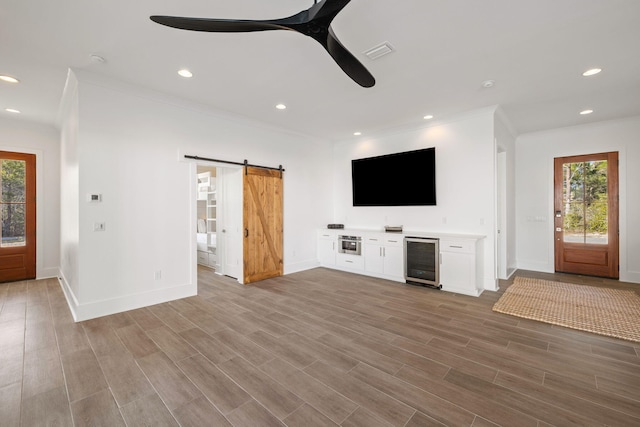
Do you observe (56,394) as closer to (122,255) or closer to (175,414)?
(175,414)

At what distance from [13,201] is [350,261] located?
6629mm

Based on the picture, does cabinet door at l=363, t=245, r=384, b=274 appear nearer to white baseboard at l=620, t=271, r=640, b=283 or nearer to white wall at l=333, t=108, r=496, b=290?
white wall at l=333, t=108, r=496, b=290

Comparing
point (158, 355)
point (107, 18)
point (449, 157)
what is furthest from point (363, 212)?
point (107, 18)

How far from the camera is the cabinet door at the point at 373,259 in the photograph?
5266 mm

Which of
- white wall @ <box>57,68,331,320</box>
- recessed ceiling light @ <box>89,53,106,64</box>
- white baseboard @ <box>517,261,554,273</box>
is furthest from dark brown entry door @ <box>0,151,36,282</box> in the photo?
white baseboard @ <box>517,261,554,273</box>

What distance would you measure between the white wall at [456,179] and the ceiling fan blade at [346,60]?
9.88ft

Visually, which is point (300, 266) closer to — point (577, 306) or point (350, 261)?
point (350, 261)

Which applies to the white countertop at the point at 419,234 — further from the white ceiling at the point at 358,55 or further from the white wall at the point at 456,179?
the white ceiling at the point at 358,55

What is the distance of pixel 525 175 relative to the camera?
6016 mm

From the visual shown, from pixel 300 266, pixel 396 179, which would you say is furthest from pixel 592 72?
pixel 300 266

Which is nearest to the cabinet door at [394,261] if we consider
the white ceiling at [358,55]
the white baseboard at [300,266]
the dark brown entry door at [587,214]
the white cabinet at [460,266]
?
the white cabinet at [460,266]

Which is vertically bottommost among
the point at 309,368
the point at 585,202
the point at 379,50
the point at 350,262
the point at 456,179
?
the point at 309,368

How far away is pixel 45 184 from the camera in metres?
5.37

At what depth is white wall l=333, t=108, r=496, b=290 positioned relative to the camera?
4.48m
